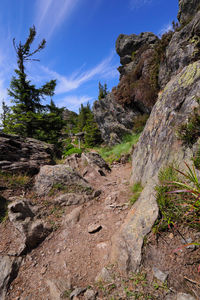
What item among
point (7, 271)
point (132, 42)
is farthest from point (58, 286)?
point (132, 42)

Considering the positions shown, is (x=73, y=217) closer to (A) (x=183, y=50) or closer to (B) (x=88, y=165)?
(B) (x=88, y=165)

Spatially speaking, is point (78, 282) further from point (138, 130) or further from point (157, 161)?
point (138, 130)

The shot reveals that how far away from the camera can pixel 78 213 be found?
3.96 metres

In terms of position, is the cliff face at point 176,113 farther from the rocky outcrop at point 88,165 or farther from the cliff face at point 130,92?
the cliff face at point 130,92

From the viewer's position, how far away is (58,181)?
500cm

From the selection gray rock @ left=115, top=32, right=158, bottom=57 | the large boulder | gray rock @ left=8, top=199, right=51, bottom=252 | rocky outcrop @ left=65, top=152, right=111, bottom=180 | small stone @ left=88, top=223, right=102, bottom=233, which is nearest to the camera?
the large boulder

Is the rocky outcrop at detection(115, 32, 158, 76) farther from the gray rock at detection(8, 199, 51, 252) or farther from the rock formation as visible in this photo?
the gray rock at detection(8, 199, 51, 252)

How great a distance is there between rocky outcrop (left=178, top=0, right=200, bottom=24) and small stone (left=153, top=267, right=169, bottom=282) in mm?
15259

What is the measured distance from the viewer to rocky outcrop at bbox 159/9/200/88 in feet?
19.3

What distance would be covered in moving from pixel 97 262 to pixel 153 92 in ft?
37.1

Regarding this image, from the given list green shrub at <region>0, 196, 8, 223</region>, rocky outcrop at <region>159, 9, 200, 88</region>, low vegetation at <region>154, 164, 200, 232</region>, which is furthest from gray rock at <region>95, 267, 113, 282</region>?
rocky outcrop at <region>159, 9, 200, 88</region>

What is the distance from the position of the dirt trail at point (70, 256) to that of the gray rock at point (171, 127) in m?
1.57

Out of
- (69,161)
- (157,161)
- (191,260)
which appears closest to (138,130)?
(69,161)

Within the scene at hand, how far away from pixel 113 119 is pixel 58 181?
477 inches
